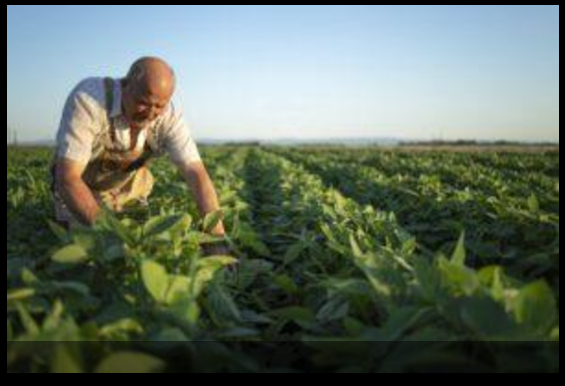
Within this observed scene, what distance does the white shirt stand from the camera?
374 centimetres

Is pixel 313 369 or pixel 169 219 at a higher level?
pixel 169 219

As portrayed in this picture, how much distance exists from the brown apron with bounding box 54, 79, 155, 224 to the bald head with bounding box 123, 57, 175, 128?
343 millimetres

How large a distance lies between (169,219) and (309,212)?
2.64 metres

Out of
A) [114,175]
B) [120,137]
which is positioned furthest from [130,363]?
[114,175]

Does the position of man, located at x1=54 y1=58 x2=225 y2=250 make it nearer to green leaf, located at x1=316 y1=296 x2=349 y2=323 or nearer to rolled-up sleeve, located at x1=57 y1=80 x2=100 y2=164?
rolled-up sleeve, located at x1=57 y1=80 x2=100 y2=164

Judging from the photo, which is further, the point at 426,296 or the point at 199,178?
the point at 199,178

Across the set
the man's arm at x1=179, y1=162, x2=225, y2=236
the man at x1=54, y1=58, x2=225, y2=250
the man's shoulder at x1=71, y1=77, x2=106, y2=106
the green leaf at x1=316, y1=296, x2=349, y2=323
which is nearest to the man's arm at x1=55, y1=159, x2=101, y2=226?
the man at x1=54, y1=58, x2=225, y2=250

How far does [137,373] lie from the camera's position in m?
1.51

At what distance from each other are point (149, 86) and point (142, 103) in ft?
0.65

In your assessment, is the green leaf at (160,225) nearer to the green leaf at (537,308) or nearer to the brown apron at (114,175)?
the green leaf at (537,308)

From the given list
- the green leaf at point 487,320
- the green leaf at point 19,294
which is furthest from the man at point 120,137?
the green leaf at point 487,320

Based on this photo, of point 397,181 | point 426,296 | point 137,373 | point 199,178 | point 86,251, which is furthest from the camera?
point 397,181
